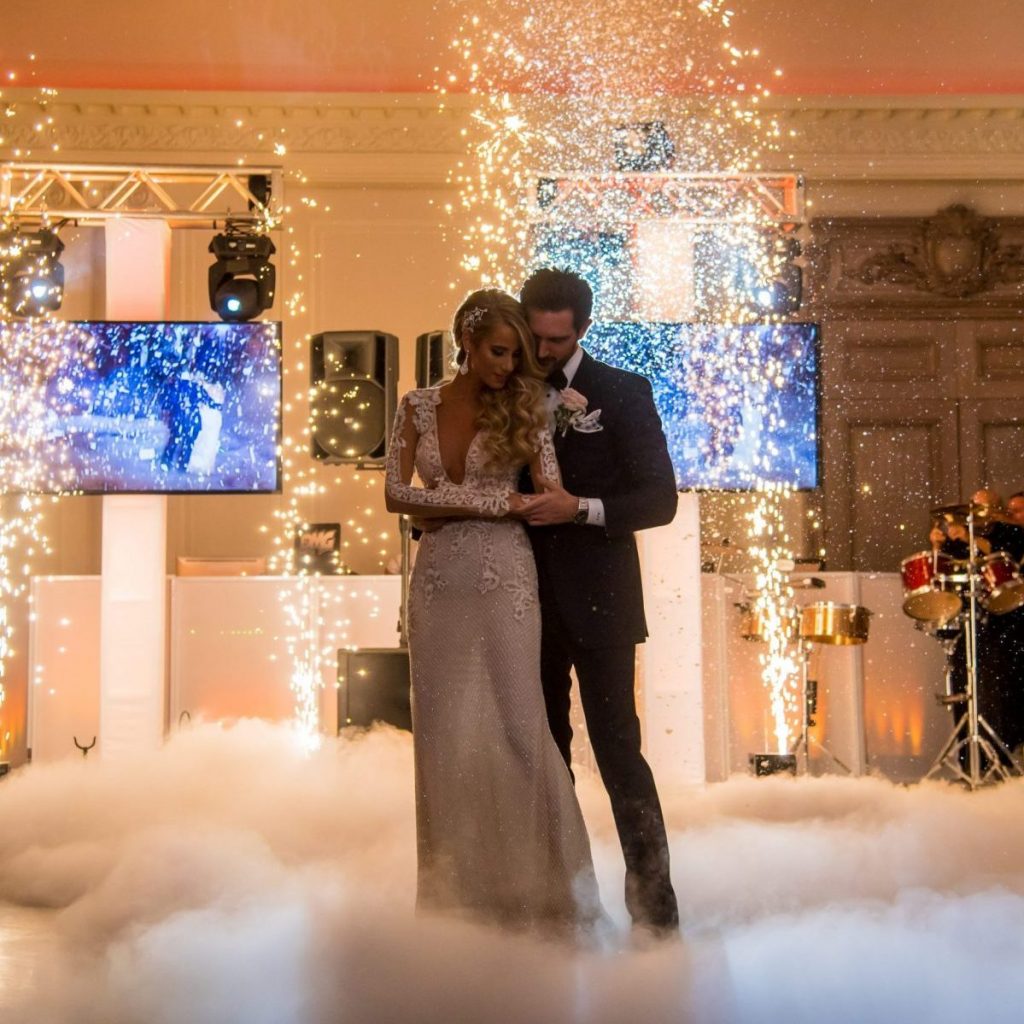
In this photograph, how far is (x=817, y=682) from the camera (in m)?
6.56

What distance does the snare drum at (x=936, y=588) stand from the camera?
6004 millimetres

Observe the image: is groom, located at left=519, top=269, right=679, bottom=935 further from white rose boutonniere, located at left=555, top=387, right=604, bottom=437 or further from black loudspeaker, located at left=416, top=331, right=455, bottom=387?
black loudspeaker, located at left=416, top=331, right=455, bottom=387

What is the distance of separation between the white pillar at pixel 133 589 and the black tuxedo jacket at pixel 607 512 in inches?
132

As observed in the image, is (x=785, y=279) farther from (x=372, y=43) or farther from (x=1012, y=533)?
(x=372, y=43)

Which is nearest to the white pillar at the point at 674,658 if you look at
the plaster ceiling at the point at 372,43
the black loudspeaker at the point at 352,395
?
the black loudspeaker at the point at 352,395

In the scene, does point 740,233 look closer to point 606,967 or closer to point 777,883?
point 777,883

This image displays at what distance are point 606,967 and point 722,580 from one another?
4012mm

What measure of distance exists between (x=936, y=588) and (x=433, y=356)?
2.68 m

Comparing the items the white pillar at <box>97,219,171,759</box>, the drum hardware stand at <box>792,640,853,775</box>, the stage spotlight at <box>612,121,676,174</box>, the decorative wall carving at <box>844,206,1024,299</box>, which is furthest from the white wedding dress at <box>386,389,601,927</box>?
the decorative wall carving at <box>844,206,1024,299</box>

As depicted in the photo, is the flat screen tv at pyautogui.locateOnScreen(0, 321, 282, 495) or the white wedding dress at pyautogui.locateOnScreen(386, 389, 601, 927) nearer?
the white wedding dress at pyautogui.locateOnScreen(386, 389, 601, 927)

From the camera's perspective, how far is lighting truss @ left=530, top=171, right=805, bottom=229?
5.33 m

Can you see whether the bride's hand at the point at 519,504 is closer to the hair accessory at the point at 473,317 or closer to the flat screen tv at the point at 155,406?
the hair accessory at the point at 473,317

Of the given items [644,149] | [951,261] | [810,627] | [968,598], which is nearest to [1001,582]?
[968,598]

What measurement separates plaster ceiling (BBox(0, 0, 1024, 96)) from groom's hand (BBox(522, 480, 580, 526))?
4754mm
